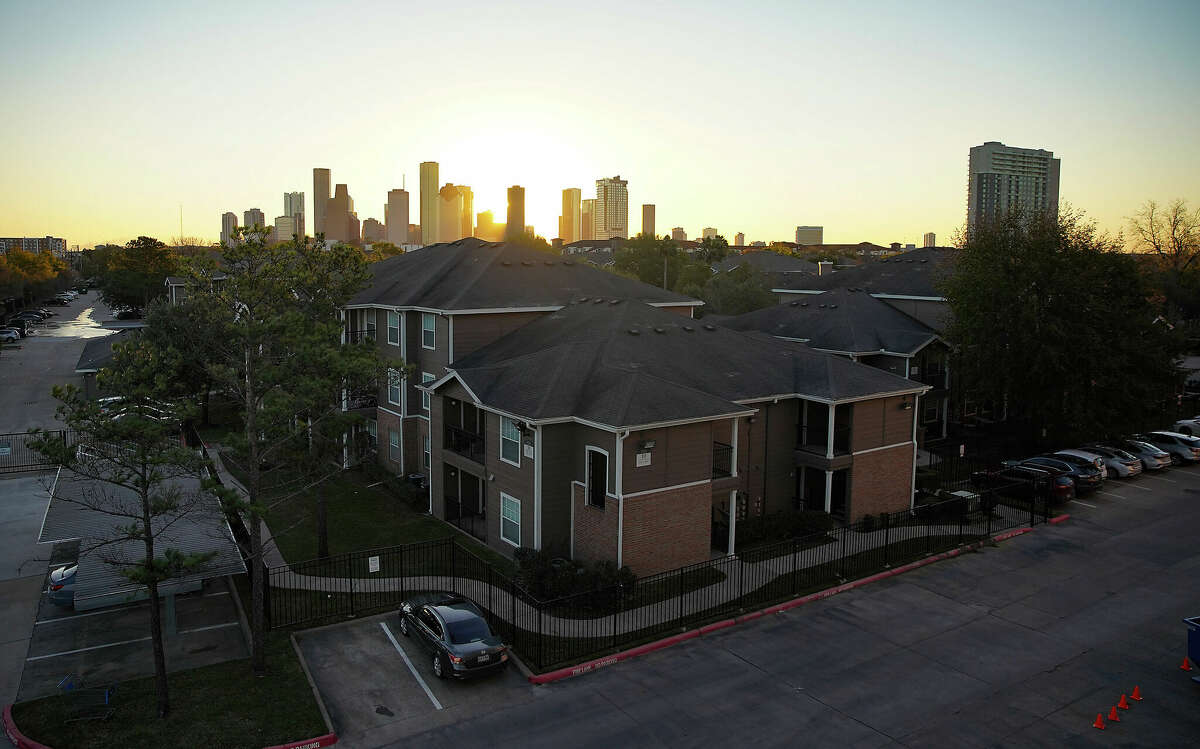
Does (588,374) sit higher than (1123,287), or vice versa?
(1123,287)

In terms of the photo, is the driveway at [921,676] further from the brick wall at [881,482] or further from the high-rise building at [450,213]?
the high-rise building at [450,213]

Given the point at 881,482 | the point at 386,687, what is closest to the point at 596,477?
the point at 386,687

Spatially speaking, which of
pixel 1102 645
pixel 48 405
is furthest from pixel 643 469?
pixel 48 405

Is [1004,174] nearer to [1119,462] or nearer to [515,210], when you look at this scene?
[515,210]

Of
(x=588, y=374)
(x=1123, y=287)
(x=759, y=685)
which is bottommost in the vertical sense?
(x=759, y=685)

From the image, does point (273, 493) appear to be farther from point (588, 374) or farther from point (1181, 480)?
point (1181, 480)

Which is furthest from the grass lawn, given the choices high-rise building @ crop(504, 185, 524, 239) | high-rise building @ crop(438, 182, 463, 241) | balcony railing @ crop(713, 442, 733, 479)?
high-rise building @ crop(438, 182, 463, 241)
